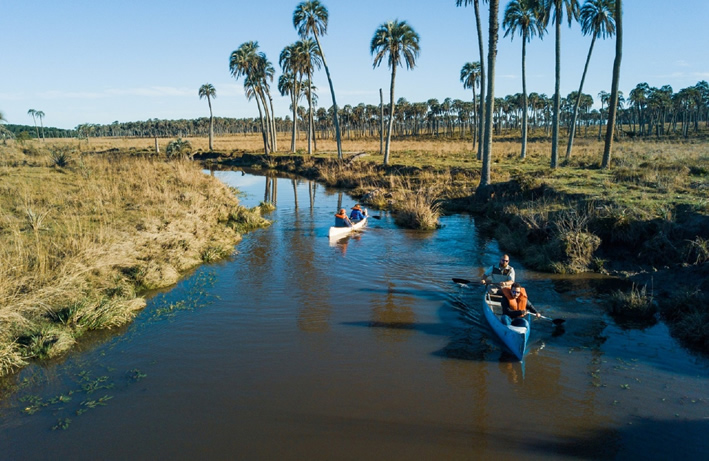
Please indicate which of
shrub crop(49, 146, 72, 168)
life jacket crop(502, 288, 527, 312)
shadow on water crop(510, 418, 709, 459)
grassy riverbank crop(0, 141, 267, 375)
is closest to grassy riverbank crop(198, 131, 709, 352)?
life jacket crop(502, 288, 527, 312)

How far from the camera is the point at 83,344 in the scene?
31.5 feet

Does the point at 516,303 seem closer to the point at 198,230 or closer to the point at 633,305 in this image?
the point at 633,305

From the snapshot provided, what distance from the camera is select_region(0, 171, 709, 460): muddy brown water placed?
6695mm

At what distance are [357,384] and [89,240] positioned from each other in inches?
359

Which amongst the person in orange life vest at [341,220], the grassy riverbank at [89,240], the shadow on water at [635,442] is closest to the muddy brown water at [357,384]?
the shadow on water at [635,442]

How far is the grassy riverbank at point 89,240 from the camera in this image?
9477 millimetres

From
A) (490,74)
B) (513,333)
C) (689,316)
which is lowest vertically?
(513,333)

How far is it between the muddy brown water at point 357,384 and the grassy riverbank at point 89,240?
69 cm

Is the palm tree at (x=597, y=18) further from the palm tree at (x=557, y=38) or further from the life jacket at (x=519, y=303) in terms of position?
the life jacket at (x=519, y=303)

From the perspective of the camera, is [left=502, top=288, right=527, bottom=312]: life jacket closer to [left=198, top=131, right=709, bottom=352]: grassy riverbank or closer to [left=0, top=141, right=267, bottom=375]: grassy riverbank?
[left=198, top=131, right=709, bottom=352]: grassy riverbank

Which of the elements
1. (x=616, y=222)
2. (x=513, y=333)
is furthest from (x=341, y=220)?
(x=513, y=333)

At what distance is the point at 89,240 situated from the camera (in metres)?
12.6

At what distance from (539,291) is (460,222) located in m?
10.2

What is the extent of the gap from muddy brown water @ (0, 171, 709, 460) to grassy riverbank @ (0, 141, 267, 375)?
0.69 metres
